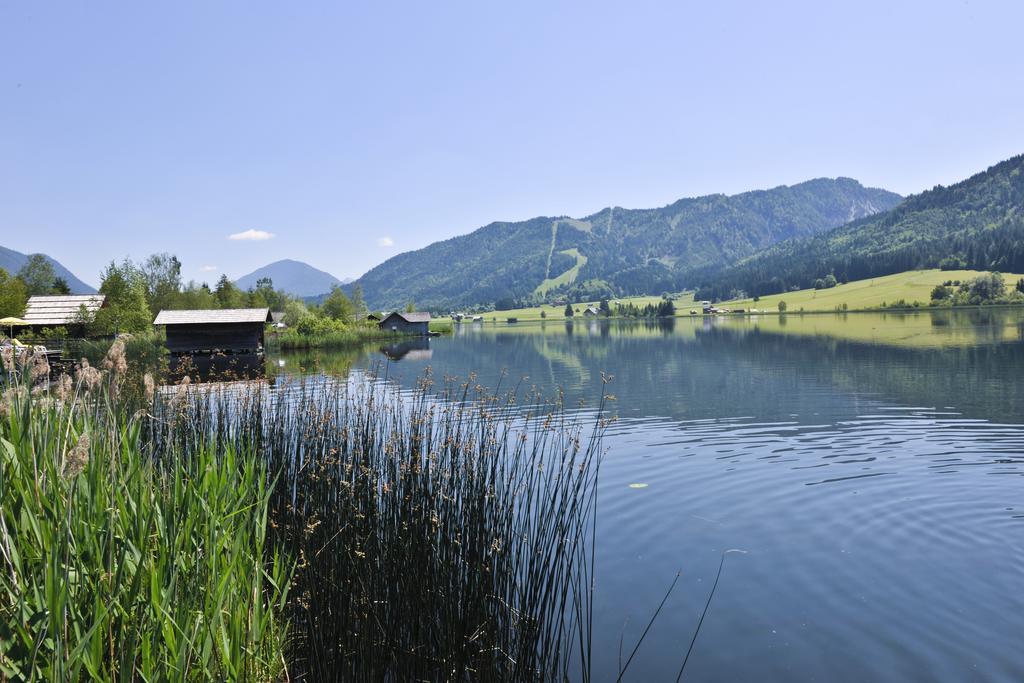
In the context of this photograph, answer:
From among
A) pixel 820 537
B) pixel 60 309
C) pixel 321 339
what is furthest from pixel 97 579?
pixel 321 339

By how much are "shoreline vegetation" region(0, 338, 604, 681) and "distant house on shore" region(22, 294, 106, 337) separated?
49.9 meters

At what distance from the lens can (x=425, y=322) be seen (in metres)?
99.6

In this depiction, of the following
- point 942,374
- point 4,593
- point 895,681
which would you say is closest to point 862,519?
point 895,681

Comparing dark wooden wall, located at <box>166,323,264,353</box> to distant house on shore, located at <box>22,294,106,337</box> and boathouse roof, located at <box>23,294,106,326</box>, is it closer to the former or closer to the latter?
boathouse roof, located at <box>23,294,106,326</box>

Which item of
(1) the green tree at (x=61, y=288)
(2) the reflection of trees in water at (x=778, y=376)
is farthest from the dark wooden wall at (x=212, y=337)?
(1) the green tree at (x=61, y=288)

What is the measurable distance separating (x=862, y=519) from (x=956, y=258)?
489 ft

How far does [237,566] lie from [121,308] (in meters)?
58.7

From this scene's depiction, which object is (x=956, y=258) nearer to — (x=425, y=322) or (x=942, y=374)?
(x=425, y=322)

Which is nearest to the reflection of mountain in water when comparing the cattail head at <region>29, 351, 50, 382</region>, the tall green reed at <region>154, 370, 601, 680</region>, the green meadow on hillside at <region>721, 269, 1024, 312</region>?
the tall green reed at <region>154, 370, 601, 680</region>

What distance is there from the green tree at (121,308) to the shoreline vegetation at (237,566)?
164ft

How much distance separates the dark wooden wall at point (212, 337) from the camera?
54.4 metres

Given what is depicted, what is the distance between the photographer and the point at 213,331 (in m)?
54.7

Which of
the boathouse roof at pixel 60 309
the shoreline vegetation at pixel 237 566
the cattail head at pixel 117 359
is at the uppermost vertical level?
Result: the boathouse roof at pixel 60 309

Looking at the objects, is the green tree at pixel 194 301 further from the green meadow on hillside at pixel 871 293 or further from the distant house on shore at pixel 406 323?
the green meadow on hillside at pixel 871 293
